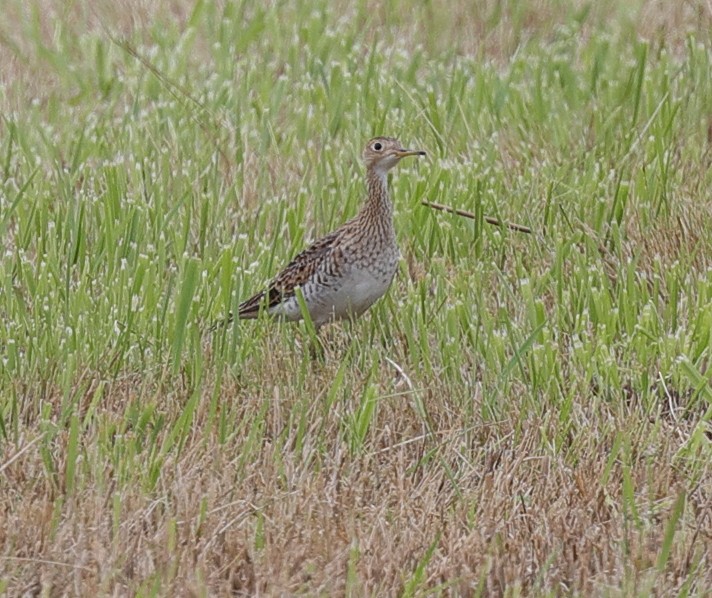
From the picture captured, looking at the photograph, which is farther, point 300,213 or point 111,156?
point 111,156

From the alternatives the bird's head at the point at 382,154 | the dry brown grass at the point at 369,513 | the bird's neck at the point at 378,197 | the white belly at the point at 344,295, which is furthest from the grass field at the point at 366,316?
the bird's head at the point at 382,154

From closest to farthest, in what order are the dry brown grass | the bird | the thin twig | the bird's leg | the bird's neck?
the dry brown grass < the bird's leg < the bird < the bird's neck < the thin twig

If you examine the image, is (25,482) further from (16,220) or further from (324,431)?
(16,220)

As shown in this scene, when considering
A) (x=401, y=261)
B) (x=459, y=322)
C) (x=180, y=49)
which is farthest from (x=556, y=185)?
(x=180, y=49)

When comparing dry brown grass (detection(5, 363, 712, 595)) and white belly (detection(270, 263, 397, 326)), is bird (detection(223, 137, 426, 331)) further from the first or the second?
dry brown grass (detection(5, 363, 712, 595))

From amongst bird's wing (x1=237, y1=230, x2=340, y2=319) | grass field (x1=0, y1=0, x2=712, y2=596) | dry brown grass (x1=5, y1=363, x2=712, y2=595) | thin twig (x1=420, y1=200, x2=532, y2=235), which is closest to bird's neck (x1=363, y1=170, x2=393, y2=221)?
bird's wing (x1=237, y1=230, x2=340, y2=319)

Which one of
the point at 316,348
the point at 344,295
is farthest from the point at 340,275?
the point at 316,348

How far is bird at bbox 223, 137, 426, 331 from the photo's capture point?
6.31 m

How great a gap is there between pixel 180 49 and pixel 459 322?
3.73 meters

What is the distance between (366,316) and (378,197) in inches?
18.4

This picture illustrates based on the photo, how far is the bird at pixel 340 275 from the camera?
6309 mm

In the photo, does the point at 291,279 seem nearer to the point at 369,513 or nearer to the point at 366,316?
→ the point at 366,316

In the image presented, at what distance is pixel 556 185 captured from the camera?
7469mm

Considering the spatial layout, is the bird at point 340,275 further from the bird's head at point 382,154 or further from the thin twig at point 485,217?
the thin twig at point 485,217
